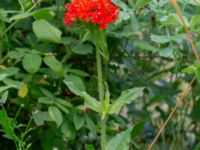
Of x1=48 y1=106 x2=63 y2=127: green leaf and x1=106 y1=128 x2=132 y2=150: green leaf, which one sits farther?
x1=48 y1=106 x2=63 y2=127: green leaf

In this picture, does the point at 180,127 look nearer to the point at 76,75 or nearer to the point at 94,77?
the point at 94,77

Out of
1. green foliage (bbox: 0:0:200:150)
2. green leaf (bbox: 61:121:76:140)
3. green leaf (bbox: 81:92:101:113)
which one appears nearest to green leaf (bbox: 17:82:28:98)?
green foliage (bbox: 0:0:200:150)

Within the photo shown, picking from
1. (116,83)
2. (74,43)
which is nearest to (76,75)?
(74,43)

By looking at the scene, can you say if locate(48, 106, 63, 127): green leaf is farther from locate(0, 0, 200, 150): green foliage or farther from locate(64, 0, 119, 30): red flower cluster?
locate(64, 0, 119, 30): red flower cluster

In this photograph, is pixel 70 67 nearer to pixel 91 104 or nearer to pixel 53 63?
pixel 53 63

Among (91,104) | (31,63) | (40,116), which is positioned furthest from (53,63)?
(91,104)

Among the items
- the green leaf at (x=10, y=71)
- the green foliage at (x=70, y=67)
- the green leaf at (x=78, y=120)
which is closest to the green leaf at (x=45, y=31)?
the green foliage at (x=70, y=67)
